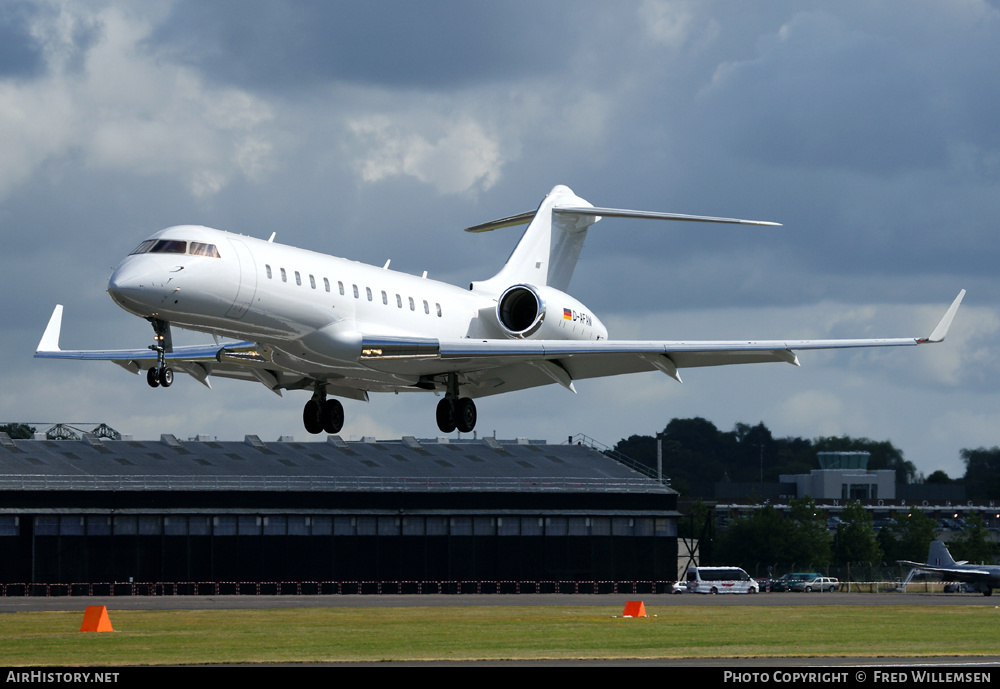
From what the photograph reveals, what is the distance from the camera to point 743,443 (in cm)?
15012

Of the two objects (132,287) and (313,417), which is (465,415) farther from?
(132,287)

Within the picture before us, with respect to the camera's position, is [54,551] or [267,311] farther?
[54,551]

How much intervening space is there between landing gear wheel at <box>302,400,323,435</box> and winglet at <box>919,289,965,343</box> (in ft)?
45.6

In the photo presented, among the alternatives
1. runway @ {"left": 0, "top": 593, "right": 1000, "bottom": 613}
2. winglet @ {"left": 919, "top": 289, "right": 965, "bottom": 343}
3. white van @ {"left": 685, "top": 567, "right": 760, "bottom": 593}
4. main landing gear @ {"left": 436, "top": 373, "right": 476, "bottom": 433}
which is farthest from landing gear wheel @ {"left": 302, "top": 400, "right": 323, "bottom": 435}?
white van @ {"left": 685, "top": 567, "right": 760, "bottom": 593}

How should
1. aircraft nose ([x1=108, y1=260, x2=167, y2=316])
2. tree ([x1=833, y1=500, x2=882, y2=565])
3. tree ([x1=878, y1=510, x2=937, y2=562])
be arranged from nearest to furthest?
aircraft nose ([x1=108, y1=260, x2=167, y2=316]), tree ([x1=833, y1=500, x2=882, y2=565]), tree ([x1=878, y1=510, x2=937, y2=562])

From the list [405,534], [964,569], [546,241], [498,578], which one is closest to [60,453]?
[405,534]

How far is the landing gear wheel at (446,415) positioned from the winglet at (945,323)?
1069cm

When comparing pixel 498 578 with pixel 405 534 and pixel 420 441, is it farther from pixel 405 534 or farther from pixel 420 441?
pixel 420 441

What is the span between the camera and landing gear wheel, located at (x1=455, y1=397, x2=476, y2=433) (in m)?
35.8

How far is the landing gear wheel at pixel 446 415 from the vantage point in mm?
35625

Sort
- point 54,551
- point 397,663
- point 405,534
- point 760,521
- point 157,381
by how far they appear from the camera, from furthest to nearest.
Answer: point 760,521, point 405,534, point 54,551, point 397,663, point 157,381

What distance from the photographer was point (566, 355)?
111 ft

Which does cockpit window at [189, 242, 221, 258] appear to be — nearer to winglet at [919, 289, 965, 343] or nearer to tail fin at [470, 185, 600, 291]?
tail fin at [470, 185, 600, 291]

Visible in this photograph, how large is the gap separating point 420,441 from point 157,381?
57.3 metres
